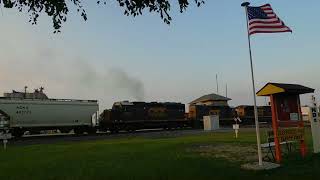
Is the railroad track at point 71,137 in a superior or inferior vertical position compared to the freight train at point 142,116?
inferior

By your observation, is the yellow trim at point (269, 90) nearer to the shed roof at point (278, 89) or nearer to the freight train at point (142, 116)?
the shed roof at point (278, 89)

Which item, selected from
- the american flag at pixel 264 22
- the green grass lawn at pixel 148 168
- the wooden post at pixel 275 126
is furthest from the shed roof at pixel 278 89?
the green grass lawn at pixel 148 168

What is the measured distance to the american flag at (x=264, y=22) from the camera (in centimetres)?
1688

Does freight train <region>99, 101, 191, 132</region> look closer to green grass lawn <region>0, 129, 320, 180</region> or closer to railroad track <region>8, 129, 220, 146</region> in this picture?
railroad track <region>8, 129, 220, 146</region>

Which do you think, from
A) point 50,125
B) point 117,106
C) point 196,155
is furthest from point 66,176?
point 117,106

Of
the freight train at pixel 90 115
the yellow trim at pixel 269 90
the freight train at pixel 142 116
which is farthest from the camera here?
the freight train at pixel 142 116

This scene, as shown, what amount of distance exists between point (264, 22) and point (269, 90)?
2641mm

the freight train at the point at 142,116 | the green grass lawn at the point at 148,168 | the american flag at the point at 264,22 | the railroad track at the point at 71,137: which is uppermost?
the american flag at the point at 264,22

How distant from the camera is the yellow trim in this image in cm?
1700

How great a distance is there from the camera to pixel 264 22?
16.9 m

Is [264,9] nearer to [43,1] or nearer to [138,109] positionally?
[43,1]

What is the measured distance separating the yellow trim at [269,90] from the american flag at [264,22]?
2.15m

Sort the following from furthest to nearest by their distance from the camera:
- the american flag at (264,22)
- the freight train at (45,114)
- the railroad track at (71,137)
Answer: the freight train at (45,114) → the railroad track at (71,137) → the american flag at (264,22)

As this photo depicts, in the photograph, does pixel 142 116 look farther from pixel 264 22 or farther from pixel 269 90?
pixel 264 22
